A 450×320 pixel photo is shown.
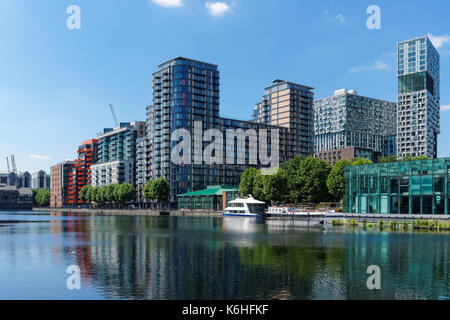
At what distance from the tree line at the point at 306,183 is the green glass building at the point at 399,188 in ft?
63.5

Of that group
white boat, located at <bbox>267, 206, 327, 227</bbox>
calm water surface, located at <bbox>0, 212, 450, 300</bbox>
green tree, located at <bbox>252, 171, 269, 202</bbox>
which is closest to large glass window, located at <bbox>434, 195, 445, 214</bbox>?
white boat, located at <bbox>267, 206, 327, 227</bbox>

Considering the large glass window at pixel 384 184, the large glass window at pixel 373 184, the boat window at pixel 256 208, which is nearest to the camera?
the large glass window at pixel 384 184

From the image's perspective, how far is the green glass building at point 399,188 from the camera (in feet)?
339

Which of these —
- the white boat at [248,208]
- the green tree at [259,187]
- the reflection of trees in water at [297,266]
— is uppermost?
the green tree at [259,187]

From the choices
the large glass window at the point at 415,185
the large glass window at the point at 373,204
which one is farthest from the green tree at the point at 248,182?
the large glass window at the point at 415,185

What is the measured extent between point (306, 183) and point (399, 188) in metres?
46.3

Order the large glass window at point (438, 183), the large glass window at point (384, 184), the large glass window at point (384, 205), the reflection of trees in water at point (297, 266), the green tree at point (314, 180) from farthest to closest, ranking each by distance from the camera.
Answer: the green tree at point (314, 180), the large glass window at point (384, 184), the large glass window at point (384, 205), the large glass window at point (438, 183), the reflection of trees in water at point (297, 266)

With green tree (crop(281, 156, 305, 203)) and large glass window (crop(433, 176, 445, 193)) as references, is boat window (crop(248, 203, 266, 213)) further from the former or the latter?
large glass window (crop(433, 176, 445, 193))

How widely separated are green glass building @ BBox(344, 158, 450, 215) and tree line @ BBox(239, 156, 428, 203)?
63.5 ft

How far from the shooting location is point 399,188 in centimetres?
11200

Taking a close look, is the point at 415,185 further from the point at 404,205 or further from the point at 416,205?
the point at 404,205

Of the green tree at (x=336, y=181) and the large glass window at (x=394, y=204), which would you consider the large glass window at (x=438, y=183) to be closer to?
the large glass window at (x=394, y=204)

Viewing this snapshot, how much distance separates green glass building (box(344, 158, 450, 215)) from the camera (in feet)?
339
